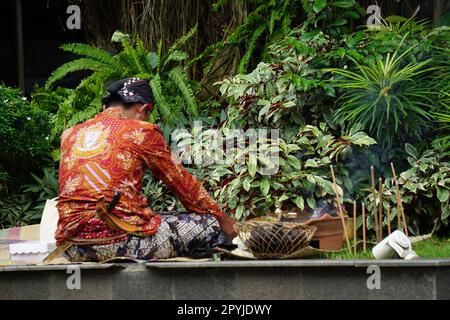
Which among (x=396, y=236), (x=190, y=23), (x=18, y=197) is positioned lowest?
(x=396, y=236)

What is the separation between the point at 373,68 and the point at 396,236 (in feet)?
6.68

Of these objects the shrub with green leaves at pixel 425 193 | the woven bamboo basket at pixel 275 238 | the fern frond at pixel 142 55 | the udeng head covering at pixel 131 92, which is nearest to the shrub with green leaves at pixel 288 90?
the shrub with green leaves at pixel 425 193

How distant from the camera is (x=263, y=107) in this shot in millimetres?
8469

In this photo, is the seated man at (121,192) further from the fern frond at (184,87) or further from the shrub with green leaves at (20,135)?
the fern frond at (184,87)

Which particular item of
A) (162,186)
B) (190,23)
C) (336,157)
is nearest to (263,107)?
(336,157)

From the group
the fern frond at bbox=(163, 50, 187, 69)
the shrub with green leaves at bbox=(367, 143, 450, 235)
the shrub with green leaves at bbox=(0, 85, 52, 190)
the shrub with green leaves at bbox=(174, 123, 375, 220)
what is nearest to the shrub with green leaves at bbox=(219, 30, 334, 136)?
the shrub with green leaves at bbox=(174, 123, 375, 220)

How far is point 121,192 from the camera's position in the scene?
263 inches

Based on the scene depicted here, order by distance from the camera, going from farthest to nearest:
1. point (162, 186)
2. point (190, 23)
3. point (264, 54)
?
point (190, 23), point (264, 54), point (162, 186)

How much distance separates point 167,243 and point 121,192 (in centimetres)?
48

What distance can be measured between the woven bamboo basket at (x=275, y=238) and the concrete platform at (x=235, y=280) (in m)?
0.29

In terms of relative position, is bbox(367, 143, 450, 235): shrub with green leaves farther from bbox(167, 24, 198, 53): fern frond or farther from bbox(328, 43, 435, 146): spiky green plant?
bbox(167, 24, 198, 53): fern frond

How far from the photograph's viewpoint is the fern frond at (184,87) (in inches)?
386

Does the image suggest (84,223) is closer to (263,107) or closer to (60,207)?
(60,207)

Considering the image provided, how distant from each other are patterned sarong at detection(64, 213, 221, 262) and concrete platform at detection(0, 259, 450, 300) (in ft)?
0.77
